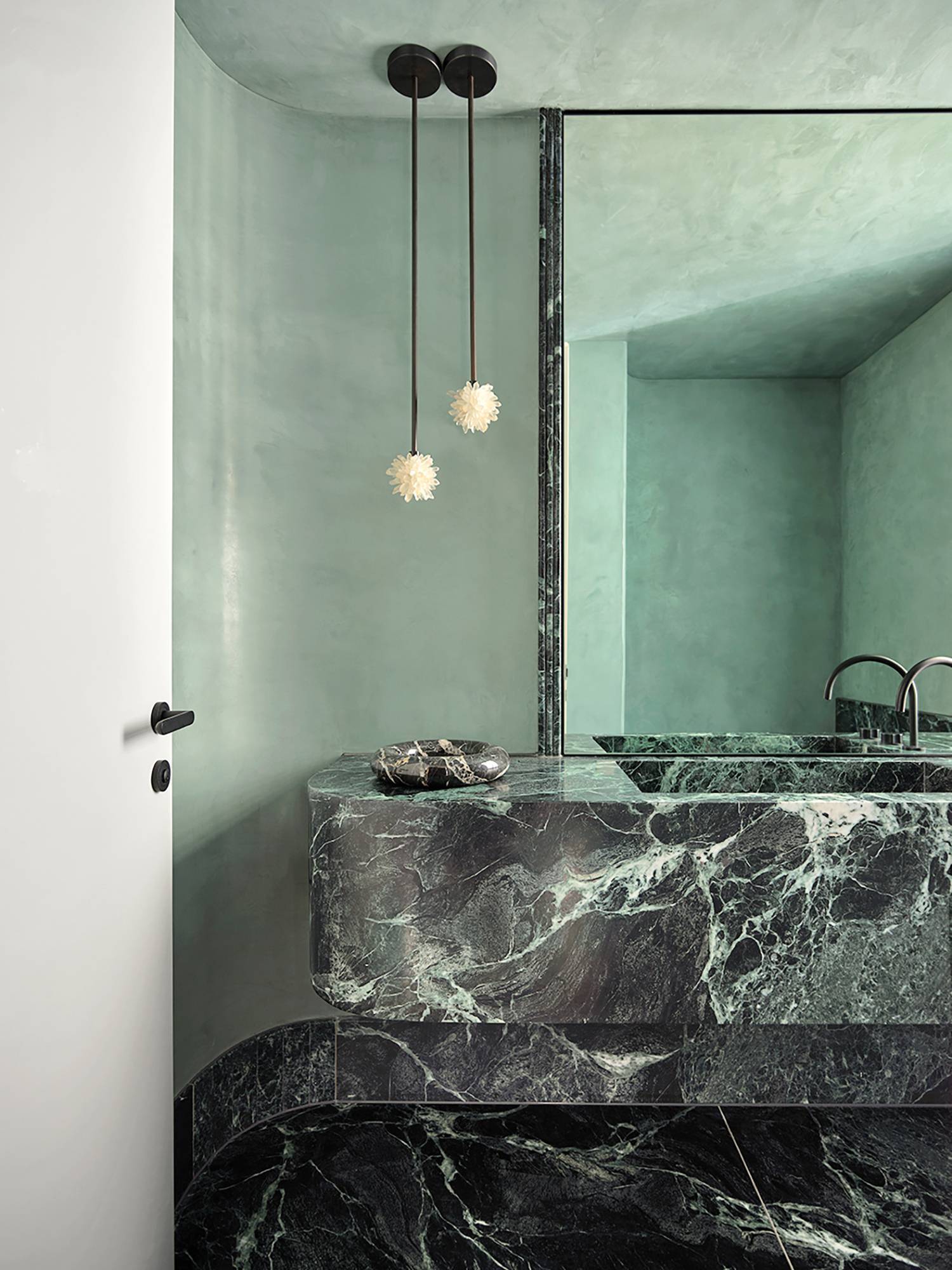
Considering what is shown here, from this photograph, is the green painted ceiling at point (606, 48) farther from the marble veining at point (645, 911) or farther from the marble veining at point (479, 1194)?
the marble veining at point (479, 1194)

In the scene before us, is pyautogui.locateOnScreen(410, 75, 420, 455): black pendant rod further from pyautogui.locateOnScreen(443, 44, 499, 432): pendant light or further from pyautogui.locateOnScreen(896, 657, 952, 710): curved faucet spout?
pyautogui.locateOnScreen(896, 657, 952, 710): curved faucet spout

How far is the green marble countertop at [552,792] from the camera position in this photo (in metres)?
1.36

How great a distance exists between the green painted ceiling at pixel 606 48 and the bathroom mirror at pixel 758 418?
2.6 inches

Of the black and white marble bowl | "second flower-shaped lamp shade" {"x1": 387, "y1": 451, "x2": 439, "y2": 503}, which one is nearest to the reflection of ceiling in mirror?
"second flower-shaped lamp shade" {"x1": 387, "y1": 451, "x2": 439, "y2": 503}

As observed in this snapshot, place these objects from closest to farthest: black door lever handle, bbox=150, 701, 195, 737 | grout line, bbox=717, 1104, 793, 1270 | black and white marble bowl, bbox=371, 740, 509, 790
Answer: black door lever handle, bbox=150, 701, 195, 737 < grout line, bbox=717, 1104, 793, 1270 < black and white marble bowl, bbox=371, 740, 509, 790

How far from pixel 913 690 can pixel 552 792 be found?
0.91m

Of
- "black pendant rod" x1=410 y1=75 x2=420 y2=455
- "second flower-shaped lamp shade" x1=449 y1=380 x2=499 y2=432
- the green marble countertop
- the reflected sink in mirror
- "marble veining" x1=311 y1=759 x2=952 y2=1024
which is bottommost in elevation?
"marble veining" x1=311 y1=759 x2=952 y2=1024

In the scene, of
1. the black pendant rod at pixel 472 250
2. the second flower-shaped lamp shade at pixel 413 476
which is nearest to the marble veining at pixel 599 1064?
the second flower-shaped lamp shade at pixel 413 476

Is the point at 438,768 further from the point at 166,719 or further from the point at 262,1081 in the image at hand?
the point at 262,1081

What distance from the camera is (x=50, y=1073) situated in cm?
88

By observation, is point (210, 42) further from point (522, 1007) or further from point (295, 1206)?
point (295, 1206)

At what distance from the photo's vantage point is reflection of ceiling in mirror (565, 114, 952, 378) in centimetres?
177

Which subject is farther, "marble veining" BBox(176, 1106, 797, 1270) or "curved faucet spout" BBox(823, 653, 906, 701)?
"curved faucet spout" BBox(823, 653, 906, 701)

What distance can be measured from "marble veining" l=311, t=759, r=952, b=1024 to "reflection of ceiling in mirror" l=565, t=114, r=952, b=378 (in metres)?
1.03
